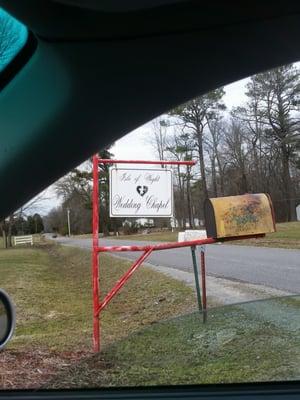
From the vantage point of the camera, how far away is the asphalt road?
10606 millimetres

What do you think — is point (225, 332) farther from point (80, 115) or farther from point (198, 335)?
point (80, 115)

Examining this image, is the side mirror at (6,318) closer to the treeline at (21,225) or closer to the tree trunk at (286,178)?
the treeline at (21,225)

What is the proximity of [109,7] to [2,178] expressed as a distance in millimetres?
702

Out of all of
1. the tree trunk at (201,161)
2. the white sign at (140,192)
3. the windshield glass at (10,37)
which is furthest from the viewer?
the white sign at (140,192)

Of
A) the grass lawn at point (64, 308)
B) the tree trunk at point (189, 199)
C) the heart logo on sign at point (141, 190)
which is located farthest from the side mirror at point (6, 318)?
the heart logo on sign at point (141, 190)

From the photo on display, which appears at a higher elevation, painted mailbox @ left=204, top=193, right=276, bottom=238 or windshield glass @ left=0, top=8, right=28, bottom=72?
windshield glass @ left=0, top=8, right=28, bottom=72

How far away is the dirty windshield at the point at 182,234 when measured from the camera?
2.35 meters

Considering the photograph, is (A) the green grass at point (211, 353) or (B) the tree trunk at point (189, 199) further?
(B) the tree trunk at point (189, 199)

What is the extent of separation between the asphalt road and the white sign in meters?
0.73

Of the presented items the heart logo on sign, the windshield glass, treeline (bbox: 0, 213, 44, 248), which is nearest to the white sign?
the heart logo on sign

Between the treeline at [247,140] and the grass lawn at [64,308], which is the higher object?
the treeline at [247,140]

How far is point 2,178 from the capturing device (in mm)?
1991

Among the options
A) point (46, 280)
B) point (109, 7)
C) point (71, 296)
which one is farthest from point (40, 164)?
point (46, 280)

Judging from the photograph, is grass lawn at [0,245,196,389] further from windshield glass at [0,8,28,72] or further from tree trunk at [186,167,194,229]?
windshield glass at [0,8,28,72]
